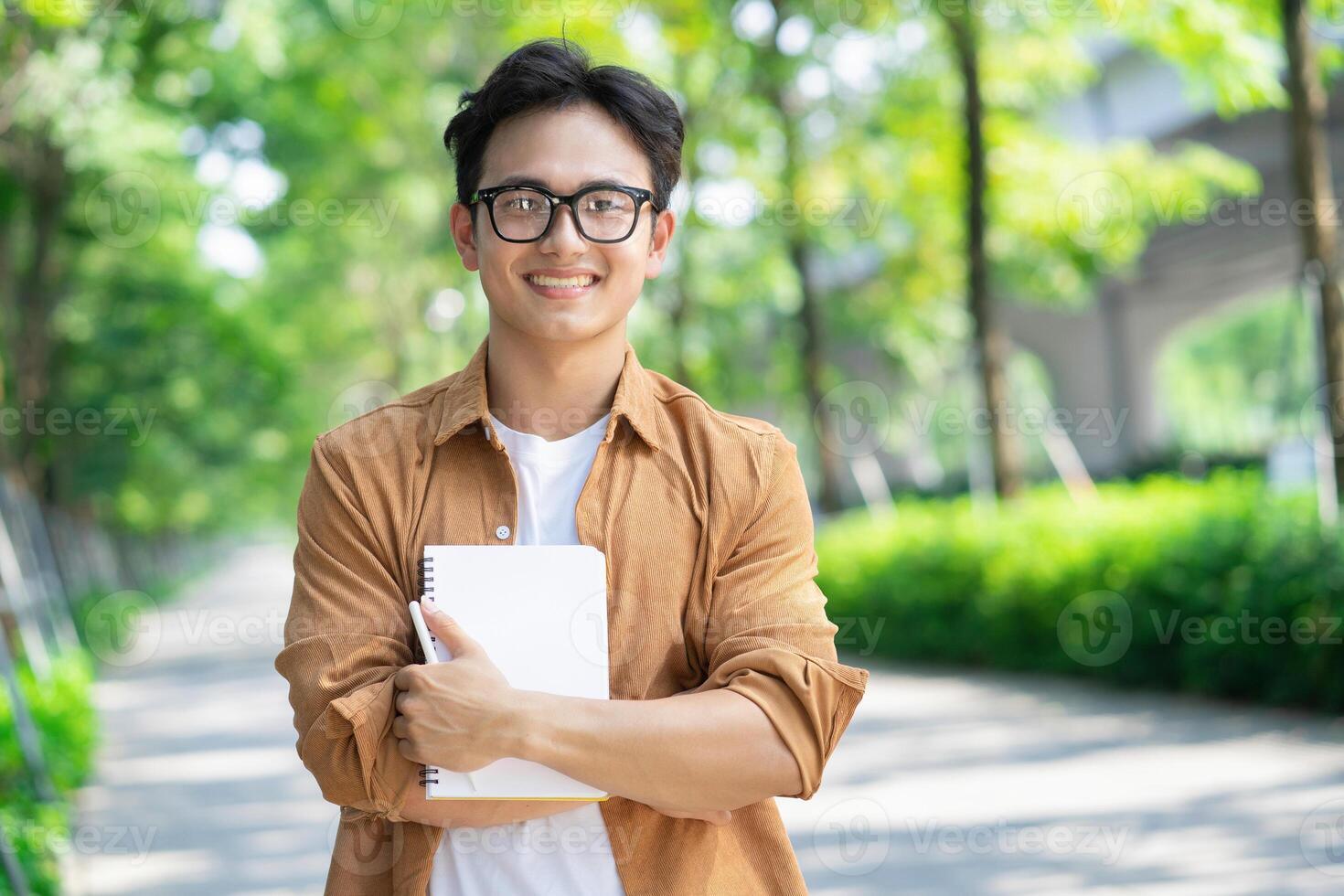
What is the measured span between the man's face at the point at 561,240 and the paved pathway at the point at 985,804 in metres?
4.72

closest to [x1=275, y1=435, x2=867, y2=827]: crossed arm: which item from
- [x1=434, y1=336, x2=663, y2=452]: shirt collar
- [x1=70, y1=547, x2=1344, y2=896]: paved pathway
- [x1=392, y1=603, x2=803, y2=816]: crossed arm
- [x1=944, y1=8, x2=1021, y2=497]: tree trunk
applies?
[x1=392, y1=603, x2=803, y2=816]: crossed arm

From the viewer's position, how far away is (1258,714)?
952 centimetres

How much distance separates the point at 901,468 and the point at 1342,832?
32835 millimetres

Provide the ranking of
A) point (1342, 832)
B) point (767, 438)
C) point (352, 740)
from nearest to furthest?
point (352, 740)
point (767, 438)
point (1342, 832)

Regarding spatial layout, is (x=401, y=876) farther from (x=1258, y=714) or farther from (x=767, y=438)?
(x=1258, y=714)

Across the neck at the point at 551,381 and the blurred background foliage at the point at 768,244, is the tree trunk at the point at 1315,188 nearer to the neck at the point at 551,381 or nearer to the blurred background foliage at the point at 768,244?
the blurred background foliage at the point at 768,244

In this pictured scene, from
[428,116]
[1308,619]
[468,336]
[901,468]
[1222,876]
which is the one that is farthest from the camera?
[901,468]

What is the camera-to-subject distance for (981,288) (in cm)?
1361

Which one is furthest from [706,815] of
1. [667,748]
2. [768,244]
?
[768,244]

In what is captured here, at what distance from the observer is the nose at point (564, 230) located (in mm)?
2035

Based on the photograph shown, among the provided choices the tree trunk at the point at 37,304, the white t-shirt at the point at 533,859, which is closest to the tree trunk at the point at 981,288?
the tree trunk at the point at 37,304

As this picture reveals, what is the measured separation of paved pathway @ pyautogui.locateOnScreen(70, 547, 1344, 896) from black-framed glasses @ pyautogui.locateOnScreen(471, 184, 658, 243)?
478 cm

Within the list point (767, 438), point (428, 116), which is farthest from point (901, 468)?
point (767, 438)

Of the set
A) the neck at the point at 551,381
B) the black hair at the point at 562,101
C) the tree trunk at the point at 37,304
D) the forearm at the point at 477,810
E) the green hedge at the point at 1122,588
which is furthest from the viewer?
the tree trunk at the point at 37,304
